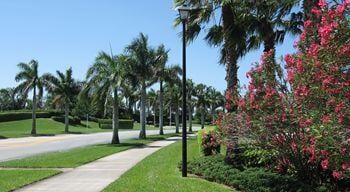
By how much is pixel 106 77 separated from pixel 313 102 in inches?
1238

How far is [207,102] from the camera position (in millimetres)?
99250

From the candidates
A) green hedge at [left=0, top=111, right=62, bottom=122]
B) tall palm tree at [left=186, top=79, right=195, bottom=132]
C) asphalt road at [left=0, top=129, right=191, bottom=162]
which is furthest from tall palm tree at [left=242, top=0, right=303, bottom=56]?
green hedge at [left=0, top=111, right=62, bottom=122]

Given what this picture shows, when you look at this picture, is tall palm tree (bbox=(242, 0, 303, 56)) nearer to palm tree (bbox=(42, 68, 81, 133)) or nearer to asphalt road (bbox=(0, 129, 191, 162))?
asphalt road (bbox=(0, 129, 191, 162))

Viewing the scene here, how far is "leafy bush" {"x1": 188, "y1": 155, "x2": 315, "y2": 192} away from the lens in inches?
459

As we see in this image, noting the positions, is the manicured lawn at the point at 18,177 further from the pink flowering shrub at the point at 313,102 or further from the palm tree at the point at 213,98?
the palm tree at the point at 213,98

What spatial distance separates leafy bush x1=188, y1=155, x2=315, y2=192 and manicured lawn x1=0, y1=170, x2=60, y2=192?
467 cm

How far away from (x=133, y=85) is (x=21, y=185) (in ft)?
87.1

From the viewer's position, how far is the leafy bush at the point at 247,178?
11.7 m

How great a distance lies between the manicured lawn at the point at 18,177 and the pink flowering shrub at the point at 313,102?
6.43 m

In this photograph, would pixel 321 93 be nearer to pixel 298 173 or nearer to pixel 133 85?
pixel 298 173

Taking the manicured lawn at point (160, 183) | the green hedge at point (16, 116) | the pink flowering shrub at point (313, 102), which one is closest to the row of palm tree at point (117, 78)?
the green hedge at point (16, 116)

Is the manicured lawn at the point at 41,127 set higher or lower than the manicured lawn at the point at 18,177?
higher

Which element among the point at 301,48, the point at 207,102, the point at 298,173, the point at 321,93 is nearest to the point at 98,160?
the point at 298,173

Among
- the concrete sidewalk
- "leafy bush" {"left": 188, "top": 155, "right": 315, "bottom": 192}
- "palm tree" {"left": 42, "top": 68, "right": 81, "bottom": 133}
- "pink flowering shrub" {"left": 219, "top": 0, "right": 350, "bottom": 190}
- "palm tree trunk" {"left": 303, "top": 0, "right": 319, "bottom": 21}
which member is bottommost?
the concrete sidewalk
